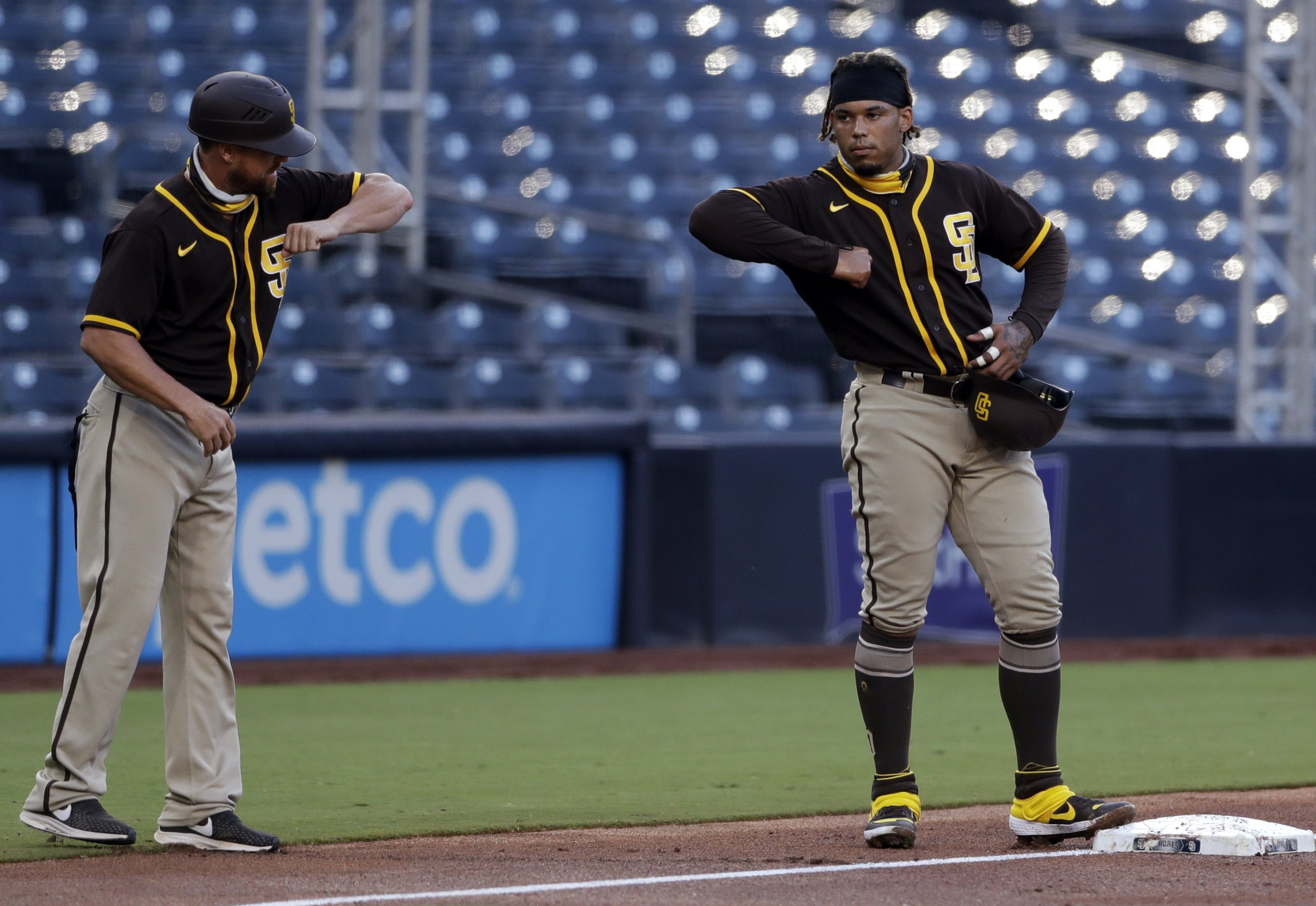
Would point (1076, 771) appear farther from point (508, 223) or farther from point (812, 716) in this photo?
point (508, 223)

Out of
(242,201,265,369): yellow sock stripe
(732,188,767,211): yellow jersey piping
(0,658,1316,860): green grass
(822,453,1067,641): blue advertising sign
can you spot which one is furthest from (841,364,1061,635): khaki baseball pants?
(822,453,1067,641): blue advertising sign

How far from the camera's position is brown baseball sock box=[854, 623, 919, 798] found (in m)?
4.39

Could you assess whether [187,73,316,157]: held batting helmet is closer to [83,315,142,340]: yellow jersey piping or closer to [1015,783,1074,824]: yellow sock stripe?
[83,315,142,340]: yellow jersey piping

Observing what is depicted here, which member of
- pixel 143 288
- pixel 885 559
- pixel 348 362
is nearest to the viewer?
pixel 143 288

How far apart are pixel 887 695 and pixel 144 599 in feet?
5.83

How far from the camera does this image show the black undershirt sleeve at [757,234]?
4289 mm

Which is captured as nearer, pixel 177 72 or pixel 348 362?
pixel 348 362

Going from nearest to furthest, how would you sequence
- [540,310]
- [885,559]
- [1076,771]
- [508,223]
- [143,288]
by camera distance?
1. [143,288]
2. [885,559]
3. [1076,771]
4. [540,310]
5. [508,223]

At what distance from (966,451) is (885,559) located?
1.10 ft

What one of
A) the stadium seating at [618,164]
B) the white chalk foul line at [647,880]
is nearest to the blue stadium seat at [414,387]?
the stadium seating at [618,164]

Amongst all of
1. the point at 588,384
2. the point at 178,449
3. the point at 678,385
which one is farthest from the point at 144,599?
the point at 678,385

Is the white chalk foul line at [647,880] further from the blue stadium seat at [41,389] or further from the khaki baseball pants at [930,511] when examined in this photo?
the blue stadium seat at [41,389]

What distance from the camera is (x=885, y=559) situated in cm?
436

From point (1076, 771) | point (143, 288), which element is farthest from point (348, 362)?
point (143, 288)
